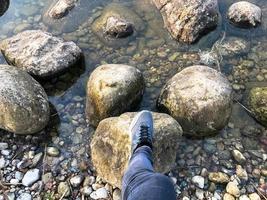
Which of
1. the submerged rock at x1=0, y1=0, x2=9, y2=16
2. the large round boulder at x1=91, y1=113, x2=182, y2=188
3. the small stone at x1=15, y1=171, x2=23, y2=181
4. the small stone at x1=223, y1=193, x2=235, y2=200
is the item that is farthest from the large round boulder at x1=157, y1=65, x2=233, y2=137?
the submerged rock at x1=0, y1=0, x2=9, y2=16

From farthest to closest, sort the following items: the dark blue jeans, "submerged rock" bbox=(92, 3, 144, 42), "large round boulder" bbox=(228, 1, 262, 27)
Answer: "submerged rock" bbox=(92, 3, 144, 42) → "large round boulder" bbox=(228, 1, 262, 27) → the dark blue jeans

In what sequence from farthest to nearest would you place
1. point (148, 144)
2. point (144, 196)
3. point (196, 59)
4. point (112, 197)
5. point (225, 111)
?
point (196, 59)
point (225, 111)
point (112, 197)
point (148, 144)
point (144, 196)

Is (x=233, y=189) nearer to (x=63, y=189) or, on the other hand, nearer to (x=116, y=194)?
(x=116, y=194)

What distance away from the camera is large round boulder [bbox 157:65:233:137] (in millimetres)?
5371

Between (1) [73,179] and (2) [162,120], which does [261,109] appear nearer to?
(2) [162,120]

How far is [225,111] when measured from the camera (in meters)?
5.46

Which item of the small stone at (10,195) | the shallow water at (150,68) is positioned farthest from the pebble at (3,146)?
the small stone at (10,195)

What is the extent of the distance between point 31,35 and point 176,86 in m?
2.72

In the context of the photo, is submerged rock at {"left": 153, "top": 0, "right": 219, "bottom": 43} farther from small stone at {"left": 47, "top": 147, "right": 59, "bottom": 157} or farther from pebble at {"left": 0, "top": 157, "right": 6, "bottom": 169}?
pebble at {"left": 0, "top": 157, "right": 6, "bottom": 169}

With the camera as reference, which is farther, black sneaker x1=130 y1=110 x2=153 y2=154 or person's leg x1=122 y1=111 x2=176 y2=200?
black sneaker x1=130 y1=110 x2=153 y2=154

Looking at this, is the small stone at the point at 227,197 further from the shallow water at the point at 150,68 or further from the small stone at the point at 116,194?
the small stone at the point at 116,194

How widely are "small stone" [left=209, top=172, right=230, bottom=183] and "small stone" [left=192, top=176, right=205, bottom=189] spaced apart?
4.7 inches

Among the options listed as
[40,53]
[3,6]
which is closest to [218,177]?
[40,53]

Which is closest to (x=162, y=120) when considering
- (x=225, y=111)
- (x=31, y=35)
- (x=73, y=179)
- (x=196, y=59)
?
(x=225, y=111)
